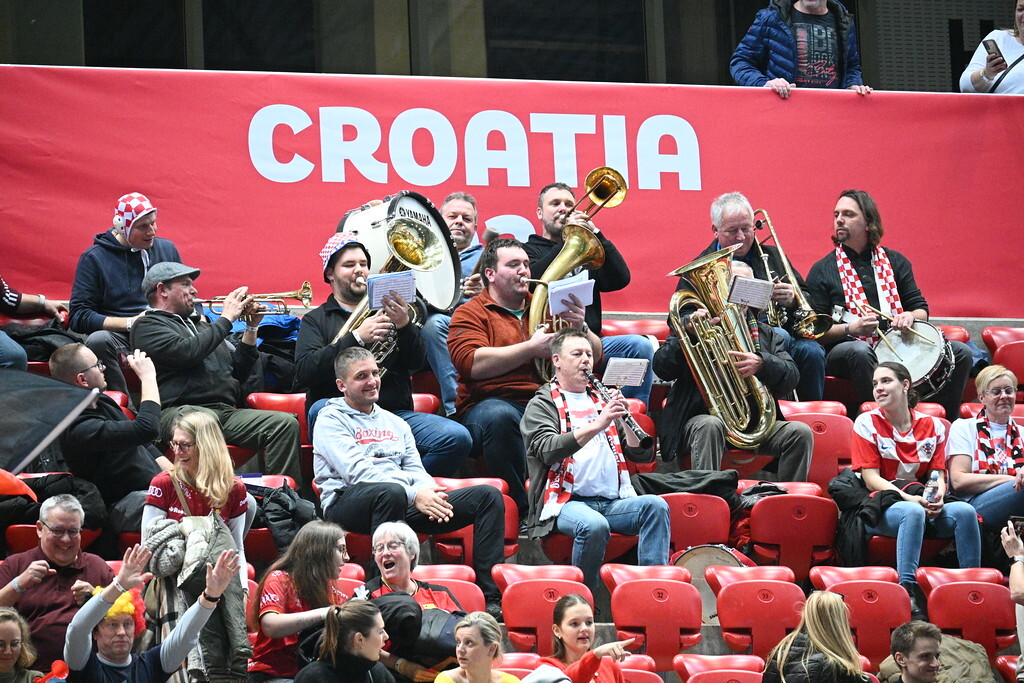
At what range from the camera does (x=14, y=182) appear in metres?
7.92

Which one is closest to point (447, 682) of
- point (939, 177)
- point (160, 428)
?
point (160, 428)

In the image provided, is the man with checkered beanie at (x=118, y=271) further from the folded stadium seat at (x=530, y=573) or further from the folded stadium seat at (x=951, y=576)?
the folded stadium seat at (x=951, y=576)

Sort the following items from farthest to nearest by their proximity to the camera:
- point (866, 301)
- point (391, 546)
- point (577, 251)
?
1. point (866, 301)
2. point (577, 251)
3. point (391, 546)

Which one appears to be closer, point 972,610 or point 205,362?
point 972,610

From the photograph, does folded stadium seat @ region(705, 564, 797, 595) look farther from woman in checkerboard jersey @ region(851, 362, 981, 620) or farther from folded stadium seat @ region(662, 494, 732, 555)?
woman in checkerboard jersey @ region(851, 362, 981, 620)

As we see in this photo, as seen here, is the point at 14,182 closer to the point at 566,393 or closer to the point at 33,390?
the point at 566,393

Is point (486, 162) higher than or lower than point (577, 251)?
higher

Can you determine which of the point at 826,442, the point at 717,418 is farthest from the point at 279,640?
the point at 826,442

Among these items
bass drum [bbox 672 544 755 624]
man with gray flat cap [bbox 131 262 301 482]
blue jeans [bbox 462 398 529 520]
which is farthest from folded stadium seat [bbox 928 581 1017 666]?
man with gray flat cap [bbox 131 262 301 482]

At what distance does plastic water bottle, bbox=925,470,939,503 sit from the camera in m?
6.45

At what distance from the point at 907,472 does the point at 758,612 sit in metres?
1.23

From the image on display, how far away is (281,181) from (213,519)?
3.27 m

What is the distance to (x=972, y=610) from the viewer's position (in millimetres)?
6090

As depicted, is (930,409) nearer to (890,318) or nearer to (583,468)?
(890,318)
